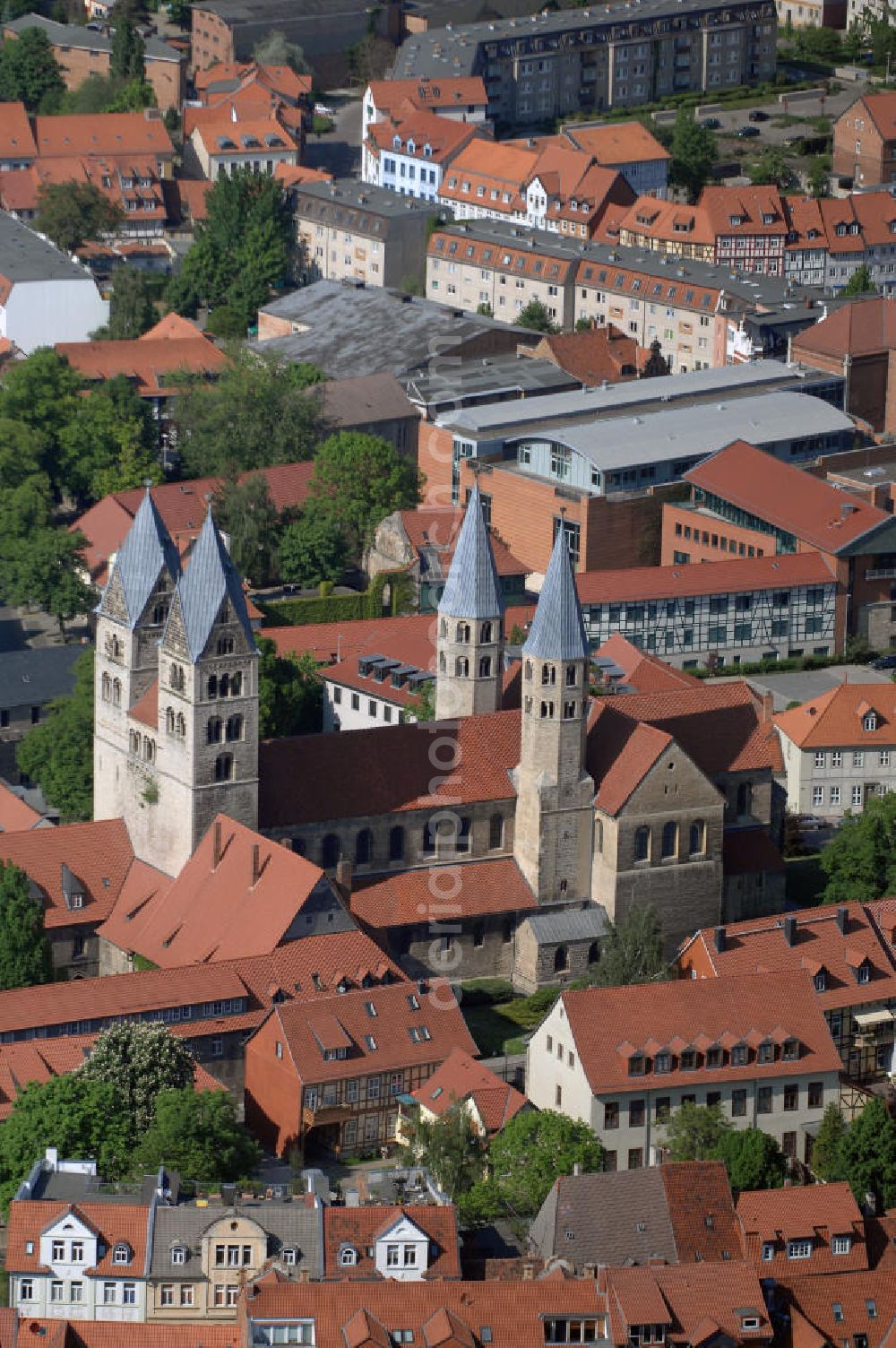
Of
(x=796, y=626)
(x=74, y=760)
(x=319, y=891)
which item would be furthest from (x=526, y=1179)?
(x=796, y=626)

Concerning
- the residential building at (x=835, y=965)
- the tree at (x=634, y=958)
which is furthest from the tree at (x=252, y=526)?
the residential building at (x=835, y=965)

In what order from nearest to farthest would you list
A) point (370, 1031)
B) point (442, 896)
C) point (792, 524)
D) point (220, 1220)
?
point (220, 1220) → point (370, 1031) → point (442, 896) → point (792, 524)

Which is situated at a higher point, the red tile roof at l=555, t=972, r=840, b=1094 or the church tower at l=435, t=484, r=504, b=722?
the church tower at l=435, t=484, r=504, b=722

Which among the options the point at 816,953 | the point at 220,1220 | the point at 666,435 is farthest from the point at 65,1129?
the point at 666,435

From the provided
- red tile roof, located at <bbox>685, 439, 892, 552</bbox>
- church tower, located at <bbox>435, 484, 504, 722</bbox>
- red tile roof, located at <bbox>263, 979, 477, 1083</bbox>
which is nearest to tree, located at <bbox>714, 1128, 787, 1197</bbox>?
red tile roof, located at <bbox>263, 979, 477, 1083</bbox>

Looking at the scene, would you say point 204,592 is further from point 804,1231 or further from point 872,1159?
point 804,1231

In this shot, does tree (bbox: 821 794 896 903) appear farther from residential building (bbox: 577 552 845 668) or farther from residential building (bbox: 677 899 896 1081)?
residential building (bbox: 577 552 845 668)
